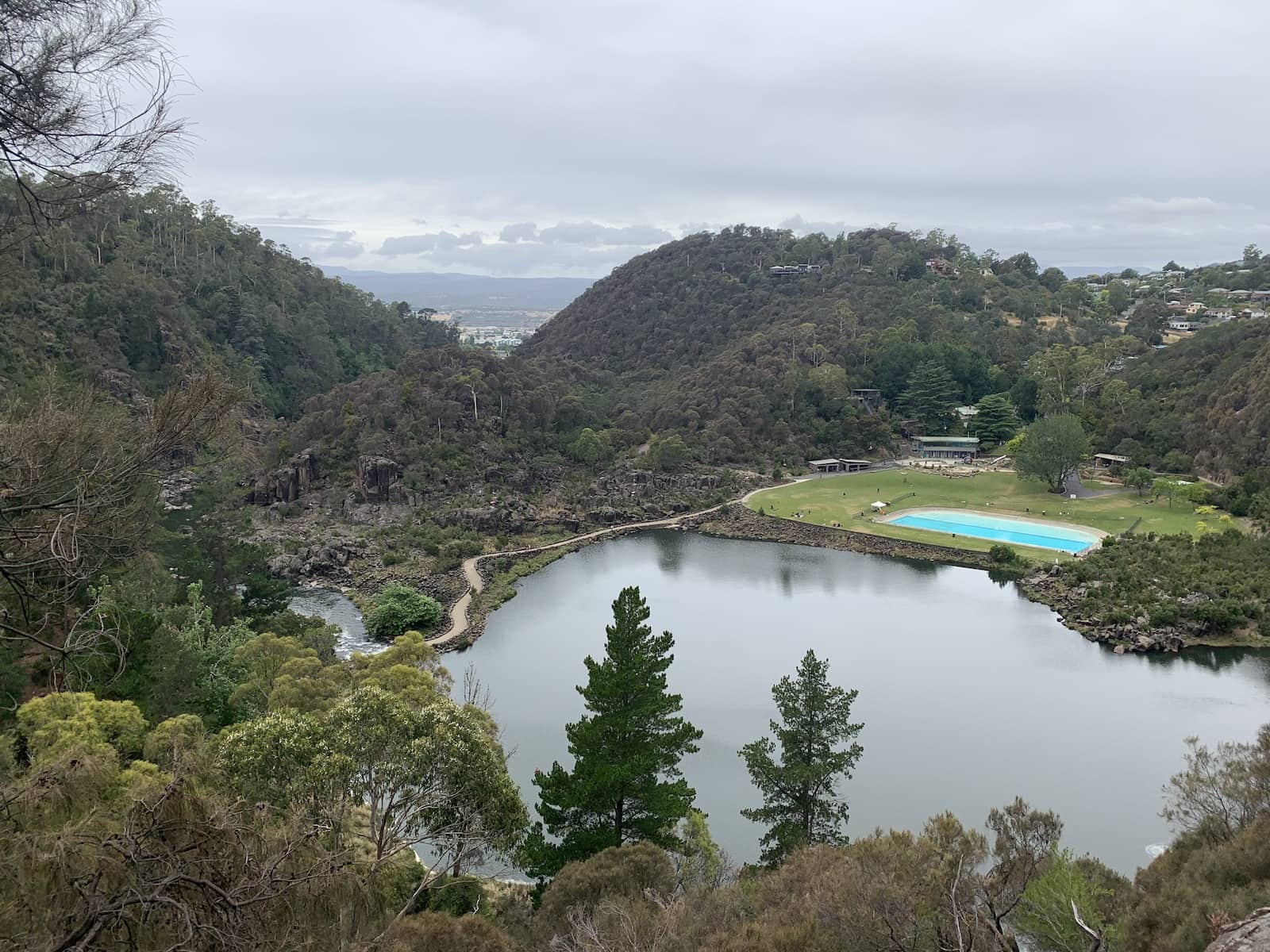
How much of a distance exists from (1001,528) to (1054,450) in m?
5.89

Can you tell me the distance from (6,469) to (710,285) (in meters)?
70.8

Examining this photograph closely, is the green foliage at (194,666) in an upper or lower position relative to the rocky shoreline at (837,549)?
upper

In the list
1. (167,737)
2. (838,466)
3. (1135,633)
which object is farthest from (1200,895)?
(838,466)

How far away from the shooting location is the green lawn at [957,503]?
34.4 m

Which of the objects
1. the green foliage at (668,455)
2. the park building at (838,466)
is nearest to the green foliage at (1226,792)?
the green foliage at (668,455)

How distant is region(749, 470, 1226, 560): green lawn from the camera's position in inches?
1355

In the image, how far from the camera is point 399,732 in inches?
397

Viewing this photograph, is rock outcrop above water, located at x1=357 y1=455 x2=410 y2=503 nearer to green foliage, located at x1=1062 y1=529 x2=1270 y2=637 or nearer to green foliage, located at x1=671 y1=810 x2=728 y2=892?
green foliage, located at x1=1062 y1=529 x2=1270 y2=637

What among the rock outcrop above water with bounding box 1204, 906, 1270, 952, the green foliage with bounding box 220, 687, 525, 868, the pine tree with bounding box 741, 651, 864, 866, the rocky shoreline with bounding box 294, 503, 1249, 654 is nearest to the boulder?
the rocky shoreline with bounding box 294, 503, 1249, 654

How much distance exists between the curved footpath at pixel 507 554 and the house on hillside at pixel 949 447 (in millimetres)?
8428

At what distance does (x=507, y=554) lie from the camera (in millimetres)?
33875

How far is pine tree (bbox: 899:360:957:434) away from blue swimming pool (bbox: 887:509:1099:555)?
13.9 metres

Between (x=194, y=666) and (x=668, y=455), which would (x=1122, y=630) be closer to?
(x=194, y=666)

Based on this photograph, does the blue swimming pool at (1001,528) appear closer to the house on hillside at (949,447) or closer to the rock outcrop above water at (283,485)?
the house on hillside at (949,447)
